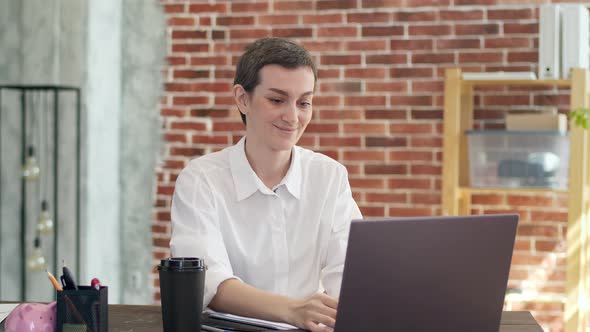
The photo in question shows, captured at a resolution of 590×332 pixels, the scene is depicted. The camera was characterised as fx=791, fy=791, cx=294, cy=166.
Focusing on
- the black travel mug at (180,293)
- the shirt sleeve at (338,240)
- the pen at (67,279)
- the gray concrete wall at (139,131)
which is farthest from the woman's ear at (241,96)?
the gray concrete wall at (139,131)

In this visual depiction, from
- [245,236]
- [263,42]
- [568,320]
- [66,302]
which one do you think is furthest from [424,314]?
[568,320]

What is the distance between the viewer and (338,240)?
196 centimetres

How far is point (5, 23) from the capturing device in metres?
3.41

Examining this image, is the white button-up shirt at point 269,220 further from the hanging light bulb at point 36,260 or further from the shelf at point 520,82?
the hanging light bulb at point 36,260

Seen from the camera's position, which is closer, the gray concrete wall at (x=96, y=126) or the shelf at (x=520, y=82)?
the shelf at (x=520, y=82)

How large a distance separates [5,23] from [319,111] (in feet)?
4.63

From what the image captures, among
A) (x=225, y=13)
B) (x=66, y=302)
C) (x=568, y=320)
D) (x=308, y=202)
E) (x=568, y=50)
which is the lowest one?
(x=568, y=320)

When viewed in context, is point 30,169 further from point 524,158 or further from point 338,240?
point 524,158

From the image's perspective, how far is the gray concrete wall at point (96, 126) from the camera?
11.1ft

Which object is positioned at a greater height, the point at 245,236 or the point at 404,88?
the point at 404,88

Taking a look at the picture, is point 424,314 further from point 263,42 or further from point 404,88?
point 404,88

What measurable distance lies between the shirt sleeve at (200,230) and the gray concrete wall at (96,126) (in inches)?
64.9

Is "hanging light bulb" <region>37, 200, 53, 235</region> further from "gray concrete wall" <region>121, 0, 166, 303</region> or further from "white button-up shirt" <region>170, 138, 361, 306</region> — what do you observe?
"white button-up shirt" <region>170, 138, 361, 306</region>

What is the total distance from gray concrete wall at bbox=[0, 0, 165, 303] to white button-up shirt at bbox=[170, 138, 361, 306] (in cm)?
160
